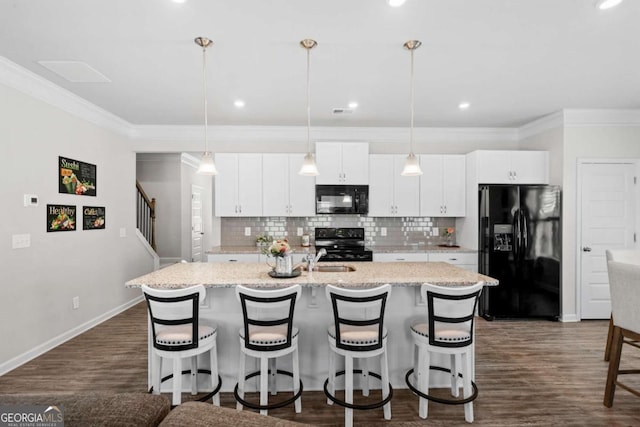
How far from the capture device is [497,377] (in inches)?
117

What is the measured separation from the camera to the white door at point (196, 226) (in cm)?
811

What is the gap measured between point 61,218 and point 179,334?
7.86ft

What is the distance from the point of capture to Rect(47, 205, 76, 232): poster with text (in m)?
3.54

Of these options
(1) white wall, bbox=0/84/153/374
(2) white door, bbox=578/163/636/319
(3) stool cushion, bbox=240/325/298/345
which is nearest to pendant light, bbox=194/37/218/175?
(3) stool cushion, bbox=240/325/298/345

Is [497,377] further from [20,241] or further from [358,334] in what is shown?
[20,241]

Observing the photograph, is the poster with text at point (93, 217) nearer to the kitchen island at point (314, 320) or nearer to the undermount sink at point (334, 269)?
the kitchen island at point (314, 320)

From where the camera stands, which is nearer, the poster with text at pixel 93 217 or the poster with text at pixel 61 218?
the poster with text at pixel 61 218

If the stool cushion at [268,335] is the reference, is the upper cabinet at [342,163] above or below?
above

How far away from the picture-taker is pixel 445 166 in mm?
5113

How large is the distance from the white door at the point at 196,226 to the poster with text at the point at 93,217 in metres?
3.68

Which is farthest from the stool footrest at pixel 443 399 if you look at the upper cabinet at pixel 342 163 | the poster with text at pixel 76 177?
the poster with text at pixel 76 177

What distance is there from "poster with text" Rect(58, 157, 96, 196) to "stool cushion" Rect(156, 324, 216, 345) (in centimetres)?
236

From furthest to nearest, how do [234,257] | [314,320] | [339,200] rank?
[339,200] < [234,257] < [314,320]

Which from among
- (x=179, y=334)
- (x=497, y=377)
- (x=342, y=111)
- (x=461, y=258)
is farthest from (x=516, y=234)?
(x=179, y=334)
